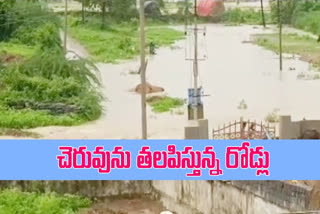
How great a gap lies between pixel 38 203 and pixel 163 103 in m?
8.62

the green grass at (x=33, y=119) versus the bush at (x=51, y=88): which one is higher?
the bush at (x=51, y=88)

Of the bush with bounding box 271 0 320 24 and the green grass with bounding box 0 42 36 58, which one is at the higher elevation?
the bush with bounding box 271 0 320 24

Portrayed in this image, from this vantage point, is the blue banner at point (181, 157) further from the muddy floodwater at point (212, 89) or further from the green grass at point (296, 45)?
the green grass at point (296, 45)

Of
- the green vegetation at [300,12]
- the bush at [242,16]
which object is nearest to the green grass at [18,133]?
the green vegetation at [300,12]

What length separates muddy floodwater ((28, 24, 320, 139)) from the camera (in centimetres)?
1576

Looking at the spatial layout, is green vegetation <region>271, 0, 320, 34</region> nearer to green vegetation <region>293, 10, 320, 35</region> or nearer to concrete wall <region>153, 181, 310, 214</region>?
green vegetation <region>293, 10, 320, 35</region>

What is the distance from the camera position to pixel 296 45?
33.2m

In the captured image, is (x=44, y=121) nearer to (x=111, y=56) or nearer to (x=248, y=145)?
(x=248, y=145)

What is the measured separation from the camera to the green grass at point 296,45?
1145 inches

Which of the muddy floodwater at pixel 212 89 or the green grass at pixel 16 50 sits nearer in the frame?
the muddy floodwater at pixel 212 89

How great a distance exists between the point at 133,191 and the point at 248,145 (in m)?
3.16

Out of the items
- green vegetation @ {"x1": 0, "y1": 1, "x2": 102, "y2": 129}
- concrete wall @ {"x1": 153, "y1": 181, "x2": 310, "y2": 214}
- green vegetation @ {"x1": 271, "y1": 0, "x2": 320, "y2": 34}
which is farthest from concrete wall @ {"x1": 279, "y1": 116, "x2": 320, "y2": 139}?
green vegetation @ {"x1": 271, "y1": 0, "x2": 320, "y2": 34}

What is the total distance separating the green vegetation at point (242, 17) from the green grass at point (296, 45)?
8504 millimetres

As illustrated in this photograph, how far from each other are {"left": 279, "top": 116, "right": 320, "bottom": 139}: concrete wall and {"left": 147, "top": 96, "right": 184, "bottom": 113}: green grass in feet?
19.9
